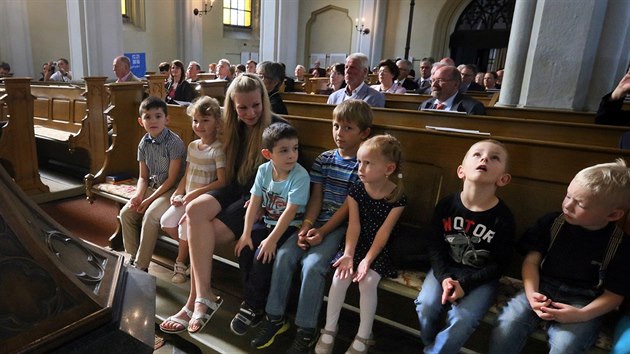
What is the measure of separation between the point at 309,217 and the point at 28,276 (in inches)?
53.6

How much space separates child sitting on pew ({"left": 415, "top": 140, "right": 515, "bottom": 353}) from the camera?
155 cm

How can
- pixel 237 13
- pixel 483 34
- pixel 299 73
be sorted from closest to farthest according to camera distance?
pixel 299 73 < pixel 483 34 < pixel 237 13

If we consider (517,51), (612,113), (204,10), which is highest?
(204,10)

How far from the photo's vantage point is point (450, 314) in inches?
61.6

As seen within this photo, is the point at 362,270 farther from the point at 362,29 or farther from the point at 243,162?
the point at 362,29

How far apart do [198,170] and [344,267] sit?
3.73ft

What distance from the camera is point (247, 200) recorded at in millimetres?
2217

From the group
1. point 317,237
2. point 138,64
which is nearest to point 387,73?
point 317,237

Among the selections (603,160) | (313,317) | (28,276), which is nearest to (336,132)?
(313,317)

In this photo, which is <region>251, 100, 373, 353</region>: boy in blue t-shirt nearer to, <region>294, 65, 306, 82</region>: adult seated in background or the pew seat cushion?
the pew seat cushion

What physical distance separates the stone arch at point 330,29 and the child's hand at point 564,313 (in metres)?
13.5

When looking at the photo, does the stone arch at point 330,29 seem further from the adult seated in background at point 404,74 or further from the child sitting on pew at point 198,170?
the child sitting on pew at point 198,170

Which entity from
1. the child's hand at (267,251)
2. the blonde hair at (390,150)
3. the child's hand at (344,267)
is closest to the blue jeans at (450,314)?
the child's hand at (344,267)

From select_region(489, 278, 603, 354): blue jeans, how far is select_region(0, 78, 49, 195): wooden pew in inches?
171
